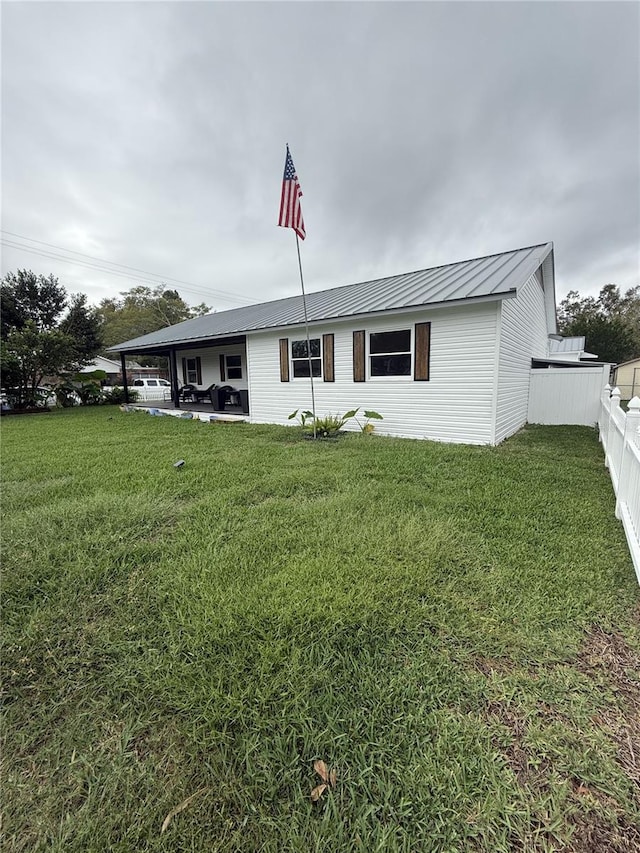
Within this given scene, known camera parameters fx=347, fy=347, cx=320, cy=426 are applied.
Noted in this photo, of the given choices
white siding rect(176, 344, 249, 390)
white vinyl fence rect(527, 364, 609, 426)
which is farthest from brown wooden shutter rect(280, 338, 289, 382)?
white vinyl fence rect(527, 364, 609, 426)

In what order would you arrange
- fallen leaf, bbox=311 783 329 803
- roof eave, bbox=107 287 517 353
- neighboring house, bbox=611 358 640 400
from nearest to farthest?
1. fallen leaf, bbox=311 783 329 803
2. roof eave, bbox=107 287 517 353
3. neighboring house, bbox=611 358 640 400

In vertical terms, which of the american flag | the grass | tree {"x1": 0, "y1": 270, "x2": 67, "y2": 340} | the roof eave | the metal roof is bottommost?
the grass

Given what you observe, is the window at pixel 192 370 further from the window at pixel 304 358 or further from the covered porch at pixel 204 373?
the window at pixel 304 358

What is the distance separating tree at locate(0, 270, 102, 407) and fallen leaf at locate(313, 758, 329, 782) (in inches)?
709

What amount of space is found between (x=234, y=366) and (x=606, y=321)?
33.3 meters

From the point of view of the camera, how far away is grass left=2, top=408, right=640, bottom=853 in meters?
1.25

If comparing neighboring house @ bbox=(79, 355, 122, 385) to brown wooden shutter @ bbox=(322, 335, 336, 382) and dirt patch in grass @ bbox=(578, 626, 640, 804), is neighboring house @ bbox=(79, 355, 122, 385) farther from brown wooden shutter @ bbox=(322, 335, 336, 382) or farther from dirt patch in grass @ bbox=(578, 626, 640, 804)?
dirt patch in grass @ bbox=(578, 626, 640, 804)

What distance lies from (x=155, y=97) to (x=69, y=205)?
946cm

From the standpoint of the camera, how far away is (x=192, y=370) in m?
17.9

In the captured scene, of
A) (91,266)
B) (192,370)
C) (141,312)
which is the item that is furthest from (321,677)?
(141,312)

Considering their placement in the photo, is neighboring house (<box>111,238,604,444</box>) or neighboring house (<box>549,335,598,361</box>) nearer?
neighboring house (<box>111,238,604,444</box>)

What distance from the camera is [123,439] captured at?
839 cm

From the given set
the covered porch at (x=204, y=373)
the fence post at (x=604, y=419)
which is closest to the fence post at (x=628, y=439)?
the fence post at (x=604, y=419)

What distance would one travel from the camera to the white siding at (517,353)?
23.5 feet
